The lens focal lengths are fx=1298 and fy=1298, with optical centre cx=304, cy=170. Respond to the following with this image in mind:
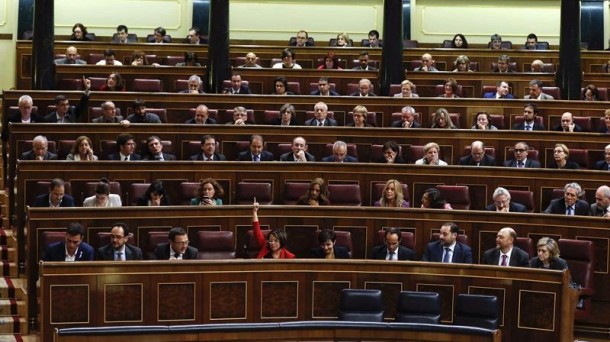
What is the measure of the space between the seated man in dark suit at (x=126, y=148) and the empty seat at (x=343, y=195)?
1.56 meters

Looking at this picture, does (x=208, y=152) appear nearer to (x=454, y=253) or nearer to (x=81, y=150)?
(x=81, y=150)

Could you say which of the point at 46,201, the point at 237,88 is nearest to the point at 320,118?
the point at 237,88

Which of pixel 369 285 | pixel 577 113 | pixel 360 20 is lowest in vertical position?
pixel 369 285

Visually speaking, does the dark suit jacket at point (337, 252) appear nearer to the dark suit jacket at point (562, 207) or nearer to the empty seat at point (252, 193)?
the empty seat at point (252, 193)

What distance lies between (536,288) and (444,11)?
353 inches

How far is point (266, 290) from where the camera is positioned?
27.1ft

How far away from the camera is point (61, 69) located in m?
12.2

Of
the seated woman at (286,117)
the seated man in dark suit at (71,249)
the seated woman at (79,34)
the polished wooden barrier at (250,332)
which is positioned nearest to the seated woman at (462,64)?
the seated woman at (286,117)

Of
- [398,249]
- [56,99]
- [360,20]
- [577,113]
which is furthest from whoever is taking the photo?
[360,20]

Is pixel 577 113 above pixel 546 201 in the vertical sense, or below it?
above

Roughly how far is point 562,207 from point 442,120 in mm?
1707

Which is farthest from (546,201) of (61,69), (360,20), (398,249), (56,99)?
(360,20)

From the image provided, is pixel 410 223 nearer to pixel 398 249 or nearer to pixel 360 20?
pixel 398 249

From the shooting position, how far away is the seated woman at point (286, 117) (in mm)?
10891
